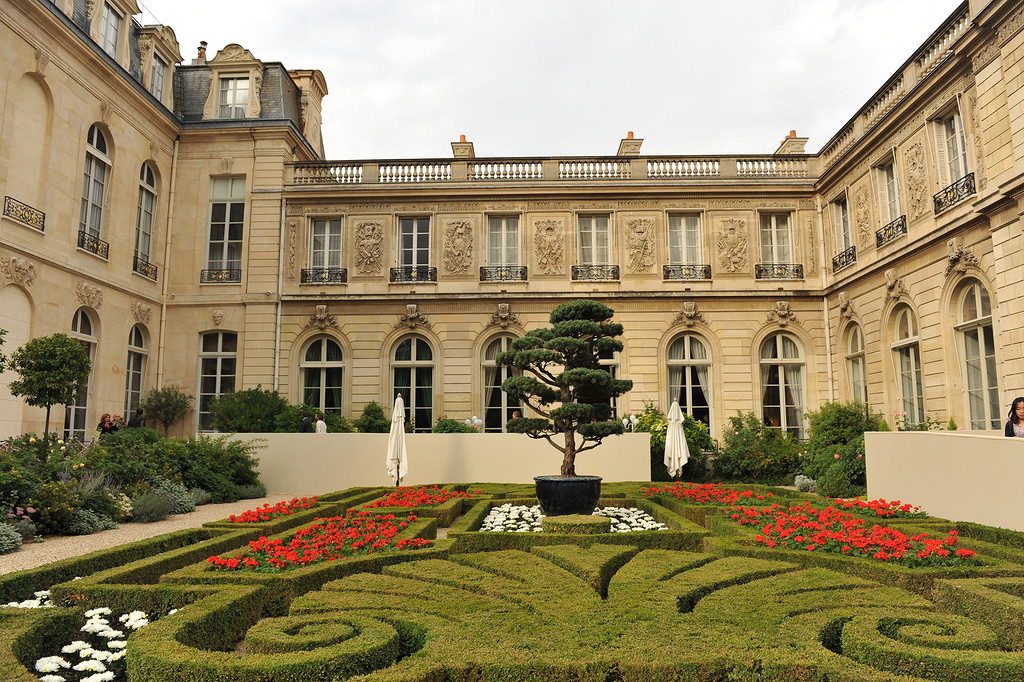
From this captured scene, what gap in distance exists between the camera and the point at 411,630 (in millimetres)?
3482

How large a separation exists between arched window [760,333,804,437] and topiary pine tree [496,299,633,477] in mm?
9522

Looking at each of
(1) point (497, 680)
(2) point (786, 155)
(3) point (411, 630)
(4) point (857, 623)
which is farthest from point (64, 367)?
(2) point (786, 155)

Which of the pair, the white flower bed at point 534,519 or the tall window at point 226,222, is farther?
the tall window at point 226,222

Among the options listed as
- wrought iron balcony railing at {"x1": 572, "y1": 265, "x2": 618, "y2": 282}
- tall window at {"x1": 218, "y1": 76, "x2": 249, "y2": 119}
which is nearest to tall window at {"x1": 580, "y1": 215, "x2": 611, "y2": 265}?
wrought iron balcony railing at {"x1": 572, "y1": 265, "x2": 618, "y2": 282}

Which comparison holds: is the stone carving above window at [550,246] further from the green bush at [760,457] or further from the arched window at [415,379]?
the green bush at [760,457]

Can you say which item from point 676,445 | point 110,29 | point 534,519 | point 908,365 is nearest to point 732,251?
point 908,365

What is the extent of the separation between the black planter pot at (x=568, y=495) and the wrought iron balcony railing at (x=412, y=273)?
10.6m

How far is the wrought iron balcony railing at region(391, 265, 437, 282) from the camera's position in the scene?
1731cm

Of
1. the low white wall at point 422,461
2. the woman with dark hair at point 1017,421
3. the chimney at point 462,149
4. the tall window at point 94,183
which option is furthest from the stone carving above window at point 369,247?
the woman with dark hair at point 1017,421

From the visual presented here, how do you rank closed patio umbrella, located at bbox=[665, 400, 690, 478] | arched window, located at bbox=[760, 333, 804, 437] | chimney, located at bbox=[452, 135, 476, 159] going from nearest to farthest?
closed patio umbrella, located at bbox=[665, 400, 690, 478], arched window, located at bbox=[760, 333, 804, 437], chimney, located at bbox=[452, 135, 476, 159]

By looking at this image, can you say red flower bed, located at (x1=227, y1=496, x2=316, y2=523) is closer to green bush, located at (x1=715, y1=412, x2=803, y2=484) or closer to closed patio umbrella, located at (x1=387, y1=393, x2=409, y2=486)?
closed patio umbrella, located at (x1=387, y1=393, x2=409, y2=486)

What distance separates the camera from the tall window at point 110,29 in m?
15.4

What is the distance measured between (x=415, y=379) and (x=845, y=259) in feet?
35.2

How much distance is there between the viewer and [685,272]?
17.1 m
